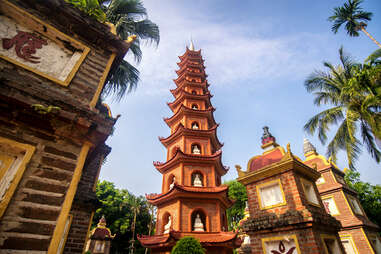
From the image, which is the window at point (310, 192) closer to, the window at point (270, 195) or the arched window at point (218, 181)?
the window at point (270, 195)

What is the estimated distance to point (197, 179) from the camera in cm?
1391

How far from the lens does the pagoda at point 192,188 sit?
447 inches

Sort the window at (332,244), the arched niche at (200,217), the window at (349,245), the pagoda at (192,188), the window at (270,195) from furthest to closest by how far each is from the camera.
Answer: the window at (349,245), the arched niche at (200,217), the pagoda at (192,188), the window at (270,195), the window at (332,244)

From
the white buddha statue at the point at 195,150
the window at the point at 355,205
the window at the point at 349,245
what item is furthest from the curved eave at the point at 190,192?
the window at the point at 355,205

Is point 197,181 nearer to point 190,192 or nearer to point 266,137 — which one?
point 190,192

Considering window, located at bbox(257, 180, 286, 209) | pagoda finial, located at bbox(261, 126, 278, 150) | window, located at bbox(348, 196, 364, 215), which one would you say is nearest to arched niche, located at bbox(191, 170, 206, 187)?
pagoda finial, located at bbox(261, 126, 278, 150)

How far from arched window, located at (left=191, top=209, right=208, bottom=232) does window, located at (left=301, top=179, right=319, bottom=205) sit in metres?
6.64

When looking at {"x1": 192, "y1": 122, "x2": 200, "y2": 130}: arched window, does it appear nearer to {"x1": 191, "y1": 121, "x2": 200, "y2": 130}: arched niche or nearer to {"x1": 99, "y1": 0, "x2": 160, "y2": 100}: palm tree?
{"x1": 191, "y1": 121, "x2": 200, "y2": 130}: arched niche

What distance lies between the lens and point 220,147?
17.5 metres

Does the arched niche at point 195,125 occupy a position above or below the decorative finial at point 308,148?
above

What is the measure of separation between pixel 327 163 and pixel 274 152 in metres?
10.4

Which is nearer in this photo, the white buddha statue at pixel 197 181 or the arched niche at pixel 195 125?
the white buddha statue at pixel 197 181

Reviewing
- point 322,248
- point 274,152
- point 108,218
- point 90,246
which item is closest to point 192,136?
point 274,152

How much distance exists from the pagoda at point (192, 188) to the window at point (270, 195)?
422cm
